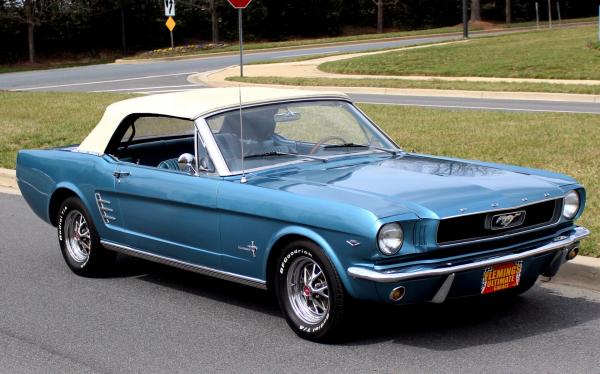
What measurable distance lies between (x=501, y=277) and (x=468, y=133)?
8574 millimetres

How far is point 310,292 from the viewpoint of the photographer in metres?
6.00

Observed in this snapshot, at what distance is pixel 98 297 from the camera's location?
7.34 metres

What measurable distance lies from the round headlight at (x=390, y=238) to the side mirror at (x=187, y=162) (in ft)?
5.81

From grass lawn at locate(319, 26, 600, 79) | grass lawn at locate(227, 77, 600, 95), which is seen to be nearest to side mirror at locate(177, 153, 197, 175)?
grass lawn at locate(227, 77, 600, 95)

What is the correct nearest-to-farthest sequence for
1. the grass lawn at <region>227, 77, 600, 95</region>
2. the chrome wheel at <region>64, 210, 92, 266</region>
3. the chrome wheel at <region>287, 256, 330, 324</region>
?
the chrome wheel at <region>287, 256, 330, 324</region>
the chrome wheel at <region>64, 210, 92, 266</region>
the grass lawn at <region>227, 77, 600, 95</region>

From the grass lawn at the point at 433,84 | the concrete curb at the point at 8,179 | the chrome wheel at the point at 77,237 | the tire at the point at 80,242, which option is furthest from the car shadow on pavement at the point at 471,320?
the grass lawn at the point at 433,84

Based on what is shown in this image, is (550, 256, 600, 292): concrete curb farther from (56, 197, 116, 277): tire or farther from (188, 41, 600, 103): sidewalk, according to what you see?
(188, 41, 600, 103): sidewalk

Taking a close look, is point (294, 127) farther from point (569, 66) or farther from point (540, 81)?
point (569, 66)

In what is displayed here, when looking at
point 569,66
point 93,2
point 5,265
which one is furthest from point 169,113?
point 93,2

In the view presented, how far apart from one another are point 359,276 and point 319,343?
0.66m

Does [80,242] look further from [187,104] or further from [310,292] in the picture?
[310,292]

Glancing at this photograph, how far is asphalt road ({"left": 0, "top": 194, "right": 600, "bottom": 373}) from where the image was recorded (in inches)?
222

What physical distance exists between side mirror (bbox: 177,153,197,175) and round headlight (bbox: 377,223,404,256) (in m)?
1.77

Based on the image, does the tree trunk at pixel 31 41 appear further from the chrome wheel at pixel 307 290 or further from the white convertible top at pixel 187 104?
the chrome wheel at pixel 307 290
